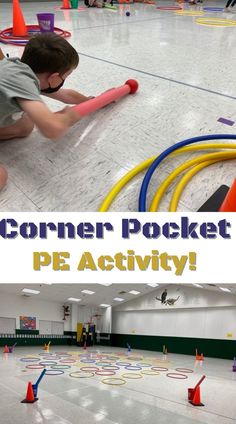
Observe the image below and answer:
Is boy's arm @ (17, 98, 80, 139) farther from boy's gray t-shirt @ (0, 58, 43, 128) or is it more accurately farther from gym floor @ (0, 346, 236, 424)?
gym floor @ (0, 346, 236, 424)

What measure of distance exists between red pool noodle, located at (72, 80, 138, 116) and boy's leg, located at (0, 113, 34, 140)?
10.5 inches

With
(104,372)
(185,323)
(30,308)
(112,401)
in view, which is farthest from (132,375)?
(30,308)

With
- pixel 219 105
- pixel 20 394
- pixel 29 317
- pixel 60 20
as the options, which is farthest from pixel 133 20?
pixel 29 317

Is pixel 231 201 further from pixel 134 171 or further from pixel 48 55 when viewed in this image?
pixel 48 55

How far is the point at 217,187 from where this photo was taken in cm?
156

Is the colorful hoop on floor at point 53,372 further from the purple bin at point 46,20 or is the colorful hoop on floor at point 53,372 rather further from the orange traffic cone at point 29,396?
the purple bin at point 46,20

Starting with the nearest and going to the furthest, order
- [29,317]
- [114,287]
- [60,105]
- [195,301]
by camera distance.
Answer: [60,105]
[114,287]
[195,301]
[29,317]

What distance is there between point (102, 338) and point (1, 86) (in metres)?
15.4

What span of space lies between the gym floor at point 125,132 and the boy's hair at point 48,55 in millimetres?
381

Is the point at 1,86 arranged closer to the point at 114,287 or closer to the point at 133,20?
the point at 133,20

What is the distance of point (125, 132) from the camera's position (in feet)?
6.63

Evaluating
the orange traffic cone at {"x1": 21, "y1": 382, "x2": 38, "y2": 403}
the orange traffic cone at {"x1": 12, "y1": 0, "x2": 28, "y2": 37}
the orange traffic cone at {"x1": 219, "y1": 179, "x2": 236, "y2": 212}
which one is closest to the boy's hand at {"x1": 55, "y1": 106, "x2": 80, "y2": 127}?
the orange traffic cone at {"x1": 219, "y1": 179, "x2": 236, "y2": 212}

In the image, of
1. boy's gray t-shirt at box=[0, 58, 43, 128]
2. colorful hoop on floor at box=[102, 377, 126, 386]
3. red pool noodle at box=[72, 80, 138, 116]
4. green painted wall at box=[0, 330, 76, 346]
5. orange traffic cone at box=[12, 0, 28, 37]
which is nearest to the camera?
boy's gray t-shirt at box=[0, 58, 43, 128]

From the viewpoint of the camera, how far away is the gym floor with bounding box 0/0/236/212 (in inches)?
60.5
